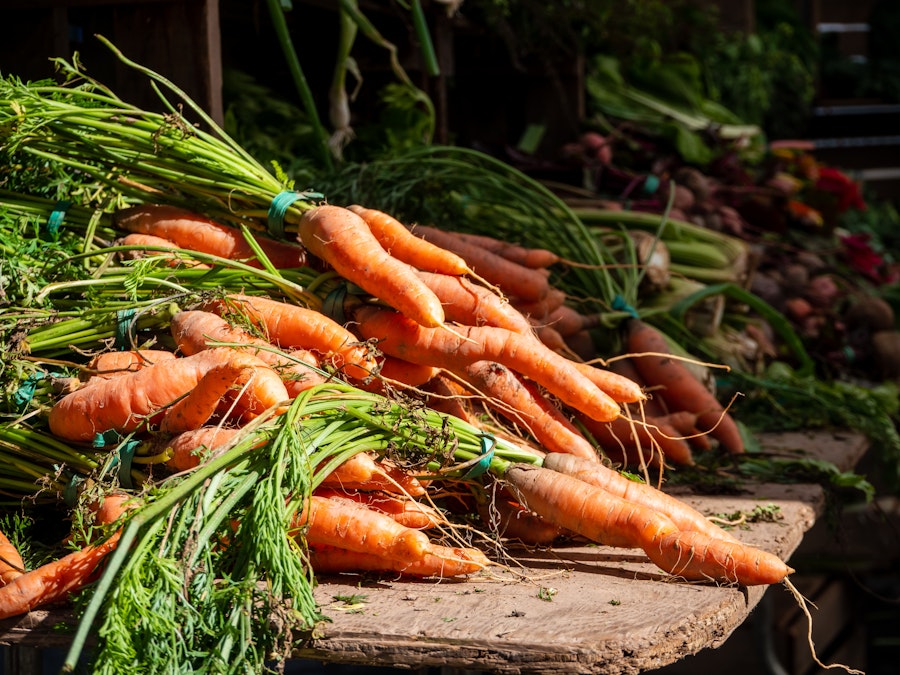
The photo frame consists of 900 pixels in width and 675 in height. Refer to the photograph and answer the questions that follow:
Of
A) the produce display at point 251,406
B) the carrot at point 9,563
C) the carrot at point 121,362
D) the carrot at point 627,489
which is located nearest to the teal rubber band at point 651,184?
the produce display at point 251,406

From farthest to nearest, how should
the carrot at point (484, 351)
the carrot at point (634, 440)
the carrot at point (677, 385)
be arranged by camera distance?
1. the carrot at point (677, 385)
2. the carrot at point (634, 440)
3. the carrot at point (484, 351)

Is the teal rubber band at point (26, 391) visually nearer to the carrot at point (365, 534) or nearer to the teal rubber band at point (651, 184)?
the carrot at point (365, 534)

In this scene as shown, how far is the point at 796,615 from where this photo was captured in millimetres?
5051

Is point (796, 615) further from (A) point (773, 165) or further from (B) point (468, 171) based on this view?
(B) point (468, 171)

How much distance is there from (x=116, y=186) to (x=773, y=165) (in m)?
4.39

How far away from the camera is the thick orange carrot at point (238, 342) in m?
1.98

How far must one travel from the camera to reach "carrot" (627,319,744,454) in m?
2.86

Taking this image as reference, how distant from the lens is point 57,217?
7.80 ft

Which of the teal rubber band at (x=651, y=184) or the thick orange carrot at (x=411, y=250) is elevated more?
the thick orange carrot at (x=411, y=250)

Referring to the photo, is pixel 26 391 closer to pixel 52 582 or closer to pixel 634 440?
pixel 52 582

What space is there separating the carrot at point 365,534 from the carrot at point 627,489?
1.25 feet

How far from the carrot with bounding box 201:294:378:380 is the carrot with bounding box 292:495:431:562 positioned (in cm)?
35

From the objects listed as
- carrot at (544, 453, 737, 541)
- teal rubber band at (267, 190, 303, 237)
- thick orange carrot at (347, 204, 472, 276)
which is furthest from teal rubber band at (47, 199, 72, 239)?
carrot at (544, 453, 737, 541)

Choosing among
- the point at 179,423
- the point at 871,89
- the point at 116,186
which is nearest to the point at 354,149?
the point at 116,186
